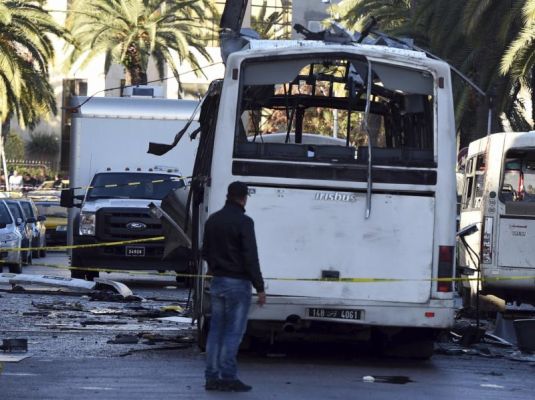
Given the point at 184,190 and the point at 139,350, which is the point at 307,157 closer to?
the point at 139,350

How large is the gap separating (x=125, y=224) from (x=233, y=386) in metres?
13.8

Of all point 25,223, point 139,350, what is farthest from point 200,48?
point 139,350

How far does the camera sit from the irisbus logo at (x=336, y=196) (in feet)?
43.0

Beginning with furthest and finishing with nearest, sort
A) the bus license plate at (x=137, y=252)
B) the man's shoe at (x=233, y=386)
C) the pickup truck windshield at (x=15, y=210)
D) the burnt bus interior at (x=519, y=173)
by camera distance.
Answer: the pickup truck windshield at (x=15, y=210)
the bus license plate at (x=137, y=252)
the burnt bus interior at (x=519, y=173)
the man's shoe at (x=233, y=386)

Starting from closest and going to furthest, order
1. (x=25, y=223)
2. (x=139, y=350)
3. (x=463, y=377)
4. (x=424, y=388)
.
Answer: (x=424, y=388) → (x=463, y=377) → (x=139, y=350) → (x=25, y=223)

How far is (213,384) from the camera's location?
36.7ft

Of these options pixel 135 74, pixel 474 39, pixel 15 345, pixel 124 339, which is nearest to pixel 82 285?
pixel 124 339

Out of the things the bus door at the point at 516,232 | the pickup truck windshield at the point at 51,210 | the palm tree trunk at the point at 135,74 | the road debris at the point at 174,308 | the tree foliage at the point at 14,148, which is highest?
the palm tree trunk at the point at 135,74

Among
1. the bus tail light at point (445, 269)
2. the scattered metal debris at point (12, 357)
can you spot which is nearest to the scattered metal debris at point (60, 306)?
the scattered metal debris at point (12, 357)

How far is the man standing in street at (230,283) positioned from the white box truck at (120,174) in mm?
13044

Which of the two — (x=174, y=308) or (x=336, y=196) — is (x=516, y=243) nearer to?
(x=174, y=308)

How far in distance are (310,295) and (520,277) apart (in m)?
6.19

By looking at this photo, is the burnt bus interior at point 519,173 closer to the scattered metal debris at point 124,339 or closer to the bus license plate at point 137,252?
the scattered metal debris at point 124,339

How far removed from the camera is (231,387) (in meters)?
11.1
